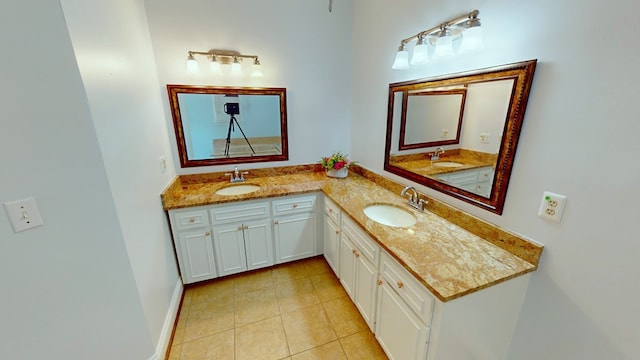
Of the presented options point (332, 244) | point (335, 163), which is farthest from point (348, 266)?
point (335, 163)

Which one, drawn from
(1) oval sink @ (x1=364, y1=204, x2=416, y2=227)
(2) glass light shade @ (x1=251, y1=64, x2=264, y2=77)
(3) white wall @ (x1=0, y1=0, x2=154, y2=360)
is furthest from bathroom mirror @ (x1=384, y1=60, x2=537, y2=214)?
(3) white wall @ (x1=0, y1=0, x2=154, y2=360)

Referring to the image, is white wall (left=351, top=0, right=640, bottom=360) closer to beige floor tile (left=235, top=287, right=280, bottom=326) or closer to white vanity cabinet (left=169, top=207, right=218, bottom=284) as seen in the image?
beige floor tile (left=235, top=287, right=280, bottom=326)

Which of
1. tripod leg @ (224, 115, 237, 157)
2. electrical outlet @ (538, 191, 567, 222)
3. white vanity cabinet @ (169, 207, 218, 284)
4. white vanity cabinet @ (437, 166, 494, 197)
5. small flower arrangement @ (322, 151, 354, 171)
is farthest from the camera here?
small flower arrangement @ (322, 151, 354, 171)

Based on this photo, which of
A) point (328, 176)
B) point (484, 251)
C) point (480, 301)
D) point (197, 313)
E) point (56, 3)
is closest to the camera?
point (56, 3)

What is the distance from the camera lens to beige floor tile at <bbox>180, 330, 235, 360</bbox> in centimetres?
155

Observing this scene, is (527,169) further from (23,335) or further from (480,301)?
(23,335)

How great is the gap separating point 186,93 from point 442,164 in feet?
7.13

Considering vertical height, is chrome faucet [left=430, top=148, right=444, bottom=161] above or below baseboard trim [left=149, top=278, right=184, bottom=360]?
above

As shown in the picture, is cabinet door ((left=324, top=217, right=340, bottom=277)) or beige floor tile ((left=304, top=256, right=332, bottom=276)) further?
beige floor tile ((left=304, top=256, right=332, bottom=276))

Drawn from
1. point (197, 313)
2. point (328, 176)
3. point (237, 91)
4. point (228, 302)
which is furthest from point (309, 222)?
point (237, 91)

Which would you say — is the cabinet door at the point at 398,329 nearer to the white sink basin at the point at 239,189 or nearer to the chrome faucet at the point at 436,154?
the chrome faucet at the point at 436,154

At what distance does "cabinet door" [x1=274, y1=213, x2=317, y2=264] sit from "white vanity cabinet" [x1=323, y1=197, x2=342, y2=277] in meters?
0.14

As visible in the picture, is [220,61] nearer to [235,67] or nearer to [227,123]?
[235,67]

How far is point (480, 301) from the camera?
1.07m
